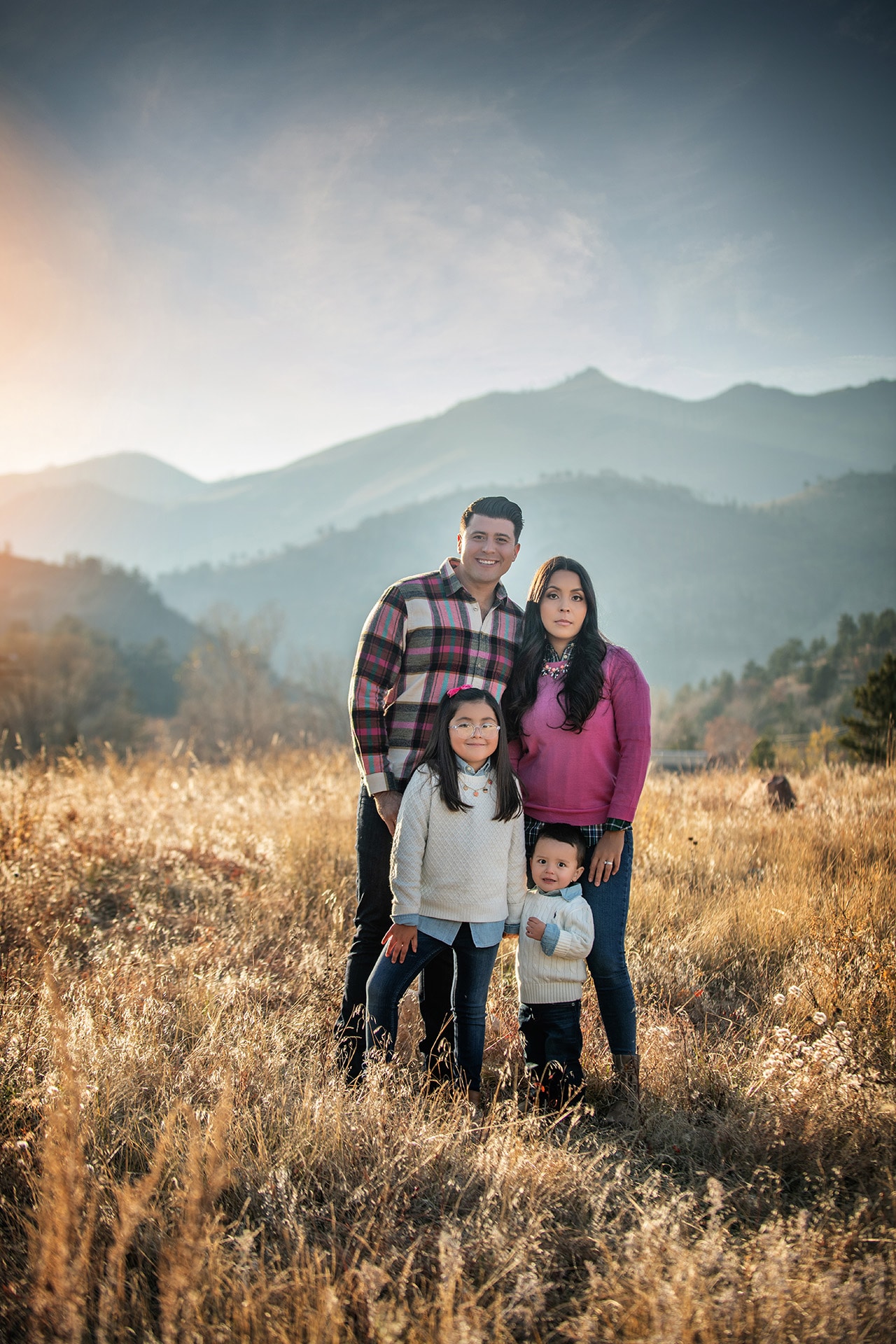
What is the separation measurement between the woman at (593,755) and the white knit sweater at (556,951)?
0.10 meters

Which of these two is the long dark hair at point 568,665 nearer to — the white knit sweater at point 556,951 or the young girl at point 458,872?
the young girl at point 458,872

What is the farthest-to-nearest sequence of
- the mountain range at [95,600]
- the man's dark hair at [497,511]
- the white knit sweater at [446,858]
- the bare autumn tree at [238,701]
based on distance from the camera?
the mountain range at [95,600]
the bare autumn tree at [238,701]
the man's dark hair at [497,511]
the white knit sweater at [446,858]

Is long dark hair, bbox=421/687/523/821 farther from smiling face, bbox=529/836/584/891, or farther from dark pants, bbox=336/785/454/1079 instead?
dark pants, bbox=336/785/454/1079

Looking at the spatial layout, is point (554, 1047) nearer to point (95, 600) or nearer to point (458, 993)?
point (458, 993)

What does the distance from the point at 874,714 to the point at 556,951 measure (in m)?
11.0

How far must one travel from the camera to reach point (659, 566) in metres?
134

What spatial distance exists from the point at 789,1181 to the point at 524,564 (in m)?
136

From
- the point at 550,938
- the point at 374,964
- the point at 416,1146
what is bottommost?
the point at 416,1146

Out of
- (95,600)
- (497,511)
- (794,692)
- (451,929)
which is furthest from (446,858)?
(95,600)

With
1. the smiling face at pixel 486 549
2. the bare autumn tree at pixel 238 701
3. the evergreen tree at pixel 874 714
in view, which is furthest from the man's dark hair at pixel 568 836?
the bare autumn tree at pixel 238 701

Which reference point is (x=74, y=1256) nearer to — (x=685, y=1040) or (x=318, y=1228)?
(x=318, y=1228)

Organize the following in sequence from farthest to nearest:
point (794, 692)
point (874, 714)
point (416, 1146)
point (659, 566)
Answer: point (659, 566) < point (794, 692) < point (874, 714) < point (416, 1146)

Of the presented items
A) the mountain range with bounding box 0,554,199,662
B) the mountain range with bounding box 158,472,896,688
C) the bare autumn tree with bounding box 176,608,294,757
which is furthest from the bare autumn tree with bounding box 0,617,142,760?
the mountain range with bounding box 158,472,896,688

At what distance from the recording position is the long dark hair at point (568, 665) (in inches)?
112
